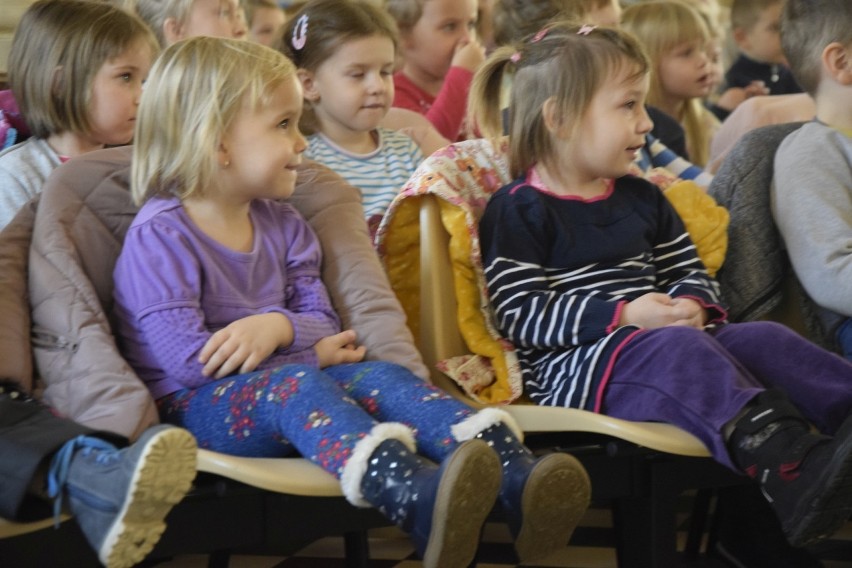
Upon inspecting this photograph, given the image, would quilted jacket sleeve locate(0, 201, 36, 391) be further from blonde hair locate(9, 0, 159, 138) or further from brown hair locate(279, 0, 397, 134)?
brown hair locate(279, 0, 397, 134)

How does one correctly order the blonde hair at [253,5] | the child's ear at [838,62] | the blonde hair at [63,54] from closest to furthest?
the blonde hair at [63,54], the child's ear at [838,62], the blonde hair at [253,5]

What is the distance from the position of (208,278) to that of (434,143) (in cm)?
116

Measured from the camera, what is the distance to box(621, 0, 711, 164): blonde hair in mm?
3510

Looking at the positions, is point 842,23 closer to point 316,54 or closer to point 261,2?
point 316,54

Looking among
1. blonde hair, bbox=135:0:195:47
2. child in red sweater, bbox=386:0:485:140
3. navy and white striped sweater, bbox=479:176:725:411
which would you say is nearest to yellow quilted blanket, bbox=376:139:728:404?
navy and white striped sweater, bbox=479:176:725:411

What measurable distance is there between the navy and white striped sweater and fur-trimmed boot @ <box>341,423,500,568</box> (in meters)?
0.50

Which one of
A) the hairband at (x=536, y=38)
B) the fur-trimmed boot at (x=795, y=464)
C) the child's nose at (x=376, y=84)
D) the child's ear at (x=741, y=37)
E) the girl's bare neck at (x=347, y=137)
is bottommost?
the fur-trimmed boot at (x=795, y=464)

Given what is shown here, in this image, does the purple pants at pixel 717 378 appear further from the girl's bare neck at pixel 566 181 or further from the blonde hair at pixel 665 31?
the blonde hair at pixel 665 31

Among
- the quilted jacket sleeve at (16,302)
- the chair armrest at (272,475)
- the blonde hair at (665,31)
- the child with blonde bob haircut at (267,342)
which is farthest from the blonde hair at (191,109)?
the blonde hair at (665,31)

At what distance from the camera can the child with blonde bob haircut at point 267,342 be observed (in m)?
1.65

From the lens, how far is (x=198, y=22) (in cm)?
284

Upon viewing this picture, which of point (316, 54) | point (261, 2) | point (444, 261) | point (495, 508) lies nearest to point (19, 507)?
point (495, 508)

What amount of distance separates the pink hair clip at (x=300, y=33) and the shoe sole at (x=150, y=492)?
1.37 m

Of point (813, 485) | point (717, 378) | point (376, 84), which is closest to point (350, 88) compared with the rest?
point (376, 84)
